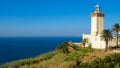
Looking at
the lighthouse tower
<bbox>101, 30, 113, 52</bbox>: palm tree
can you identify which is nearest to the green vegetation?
<bbox>101, 30, 113, 52</bbox>: palm tree

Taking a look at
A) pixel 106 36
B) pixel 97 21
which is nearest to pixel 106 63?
pixel 106 36

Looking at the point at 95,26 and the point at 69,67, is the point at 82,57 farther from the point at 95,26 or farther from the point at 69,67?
the point at 95,26

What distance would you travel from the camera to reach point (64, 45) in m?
60.3

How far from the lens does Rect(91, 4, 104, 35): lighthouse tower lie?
213 feet

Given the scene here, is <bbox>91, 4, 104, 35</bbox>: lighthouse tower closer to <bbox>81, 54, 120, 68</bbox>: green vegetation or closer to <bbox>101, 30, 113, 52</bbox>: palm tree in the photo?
<bbox>101, 30, 113, 52</bbox>: palm tree

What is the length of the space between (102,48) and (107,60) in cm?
1550

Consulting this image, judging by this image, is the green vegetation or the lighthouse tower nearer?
the green vegetation

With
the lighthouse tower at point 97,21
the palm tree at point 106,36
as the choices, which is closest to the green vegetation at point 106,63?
the palm tree at point 106,36

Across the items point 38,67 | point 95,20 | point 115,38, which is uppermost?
point 95,20

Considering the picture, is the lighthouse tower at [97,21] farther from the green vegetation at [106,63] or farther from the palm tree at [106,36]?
the green vegetation at [106,63]

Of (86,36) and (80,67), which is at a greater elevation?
(86,36)

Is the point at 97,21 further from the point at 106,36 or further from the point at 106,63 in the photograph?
the point at 106,63

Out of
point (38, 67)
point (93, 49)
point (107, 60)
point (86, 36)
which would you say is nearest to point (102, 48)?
point (93, 49)

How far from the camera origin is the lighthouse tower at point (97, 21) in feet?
213
